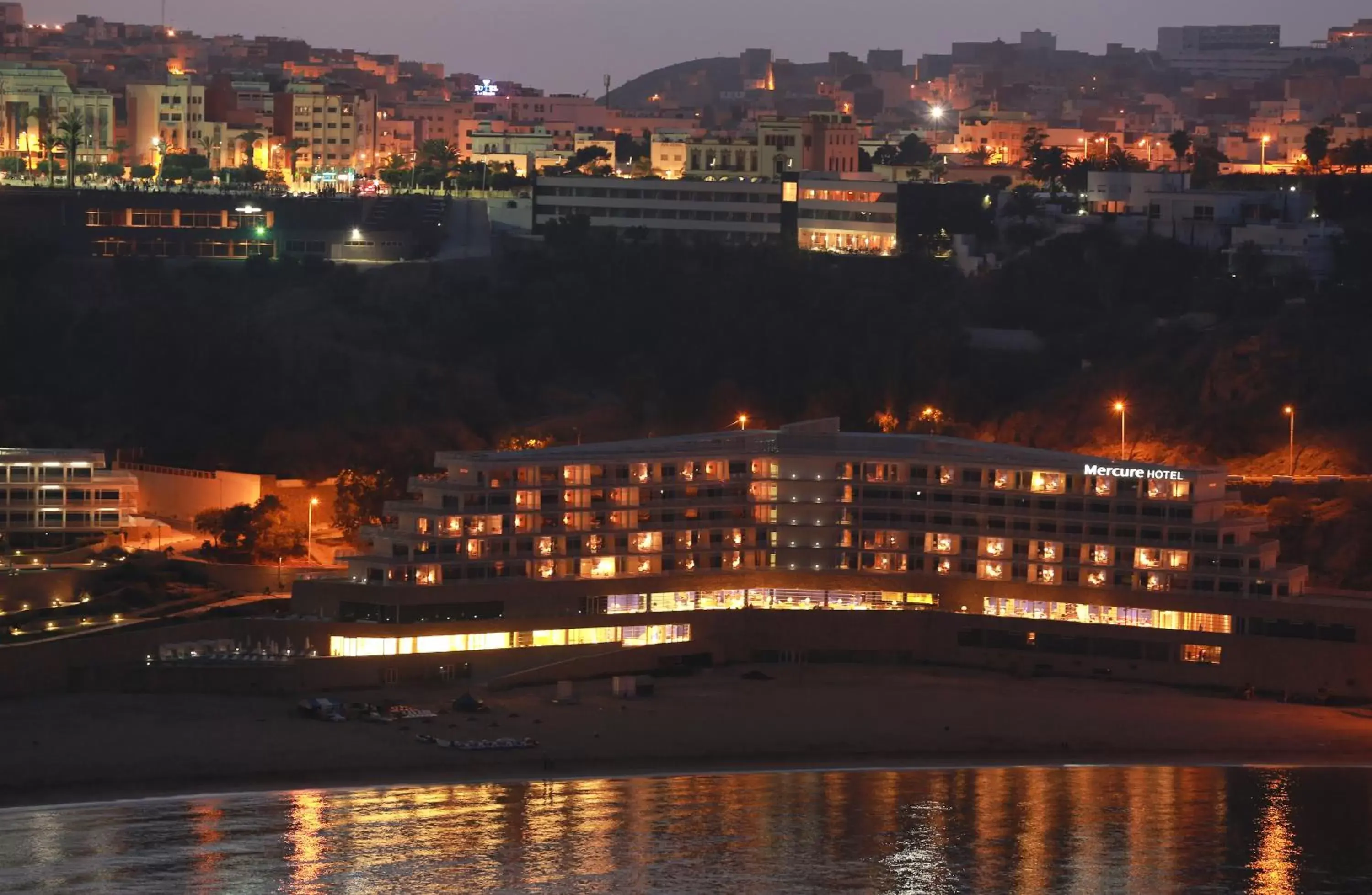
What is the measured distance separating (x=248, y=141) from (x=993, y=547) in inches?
3282

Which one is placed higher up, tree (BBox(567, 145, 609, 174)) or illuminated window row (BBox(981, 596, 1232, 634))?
tree (BBox(567, 145, 609, 174))

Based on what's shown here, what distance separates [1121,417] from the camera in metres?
89.0

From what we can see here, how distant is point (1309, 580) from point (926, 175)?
58162 millimetres

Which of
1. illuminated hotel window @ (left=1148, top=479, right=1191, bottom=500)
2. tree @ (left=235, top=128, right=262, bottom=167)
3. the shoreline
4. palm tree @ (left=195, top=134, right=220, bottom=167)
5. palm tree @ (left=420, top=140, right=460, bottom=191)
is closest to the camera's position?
the shoreline

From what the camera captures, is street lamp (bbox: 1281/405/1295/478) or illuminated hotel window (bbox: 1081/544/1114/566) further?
street lamp (bbox: 1281/405/1295/478)

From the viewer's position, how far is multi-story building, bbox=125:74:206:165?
147000 mm

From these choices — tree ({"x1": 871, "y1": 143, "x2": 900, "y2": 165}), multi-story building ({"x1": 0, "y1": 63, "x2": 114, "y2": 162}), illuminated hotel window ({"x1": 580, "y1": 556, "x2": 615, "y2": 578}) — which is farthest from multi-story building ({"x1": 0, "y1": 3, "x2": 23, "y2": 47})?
illuminated hotel window ({"x1": 580, "y1": 556, "x2": 615, "y2": 578})

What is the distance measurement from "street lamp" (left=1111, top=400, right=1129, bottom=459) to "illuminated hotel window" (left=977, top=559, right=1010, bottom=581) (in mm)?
14371

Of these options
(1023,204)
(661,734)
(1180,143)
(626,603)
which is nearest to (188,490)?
(626,603)

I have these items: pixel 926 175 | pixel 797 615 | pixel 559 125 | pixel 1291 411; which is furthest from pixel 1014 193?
pixel 559 125

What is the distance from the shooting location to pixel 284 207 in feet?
401

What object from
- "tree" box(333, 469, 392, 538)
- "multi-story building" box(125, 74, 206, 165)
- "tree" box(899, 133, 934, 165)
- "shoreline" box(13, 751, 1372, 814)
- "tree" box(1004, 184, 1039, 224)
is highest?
"multi-story building" box(125, 74, 206, 165)

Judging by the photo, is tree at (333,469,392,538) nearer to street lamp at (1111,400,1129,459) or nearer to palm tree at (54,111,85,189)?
street lamp at (1111,400,1129,459)

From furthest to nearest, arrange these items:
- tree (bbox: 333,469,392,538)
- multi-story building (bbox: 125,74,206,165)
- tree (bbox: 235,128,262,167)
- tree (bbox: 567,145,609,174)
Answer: multi-story building (bbox: 125,74,206,165) < tree (bbox: 235,128,262,167) < tree (bbox: 567,145,609,174) < tree (bbox: 333,469,392,538)
